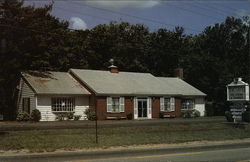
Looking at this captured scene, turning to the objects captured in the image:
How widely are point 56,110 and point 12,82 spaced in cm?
516

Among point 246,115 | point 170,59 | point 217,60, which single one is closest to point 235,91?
point 246,115

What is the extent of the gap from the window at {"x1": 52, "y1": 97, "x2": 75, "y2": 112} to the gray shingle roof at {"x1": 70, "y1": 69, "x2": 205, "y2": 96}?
92.7 inches

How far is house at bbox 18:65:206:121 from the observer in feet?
108

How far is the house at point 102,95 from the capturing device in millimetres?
32906

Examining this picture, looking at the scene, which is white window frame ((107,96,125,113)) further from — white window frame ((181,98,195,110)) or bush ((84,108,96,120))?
white window frame ((181,98,195,110))

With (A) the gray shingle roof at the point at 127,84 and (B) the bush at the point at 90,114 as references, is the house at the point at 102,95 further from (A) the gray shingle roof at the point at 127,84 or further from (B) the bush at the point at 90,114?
(B) the bush at the point at 90,114

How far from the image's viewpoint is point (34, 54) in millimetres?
37062

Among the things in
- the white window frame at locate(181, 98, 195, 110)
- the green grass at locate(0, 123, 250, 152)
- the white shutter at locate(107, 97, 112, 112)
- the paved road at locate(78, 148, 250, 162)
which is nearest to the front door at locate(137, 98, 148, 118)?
the white shutter at locate(107, 97, 112, 112)

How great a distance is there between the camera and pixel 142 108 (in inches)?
1512

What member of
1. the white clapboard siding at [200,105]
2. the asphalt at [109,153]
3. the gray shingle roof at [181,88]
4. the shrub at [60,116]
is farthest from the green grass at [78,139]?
the white clapboard siding at [200,105]

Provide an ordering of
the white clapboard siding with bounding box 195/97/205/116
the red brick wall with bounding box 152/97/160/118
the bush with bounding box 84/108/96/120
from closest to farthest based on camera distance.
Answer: the bush with bounding box 84/108/96/120 → the red brick wall with bounding box 152/97/160/118 → the white clapboard siding with bounding box 195/97/205/116

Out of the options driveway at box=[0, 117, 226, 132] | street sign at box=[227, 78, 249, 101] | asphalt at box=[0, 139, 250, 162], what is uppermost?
street sign at box=[227, 78, 249, 101]

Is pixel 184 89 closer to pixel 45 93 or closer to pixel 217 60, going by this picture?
pixel 217 60

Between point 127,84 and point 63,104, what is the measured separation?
26.9 feet
